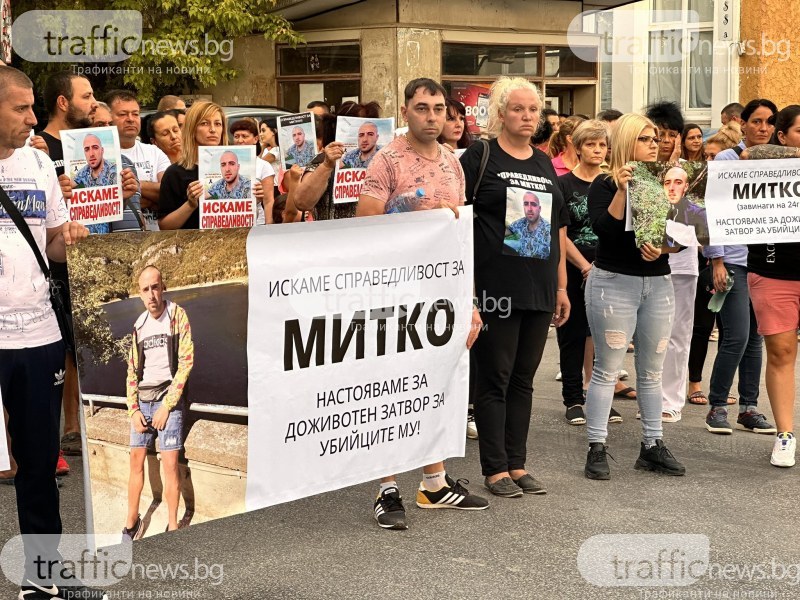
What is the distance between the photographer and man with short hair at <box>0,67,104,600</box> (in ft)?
14.5

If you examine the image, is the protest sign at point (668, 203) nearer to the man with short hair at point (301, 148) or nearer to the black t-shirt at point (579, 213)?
the black t-shirt at point (579, 213)

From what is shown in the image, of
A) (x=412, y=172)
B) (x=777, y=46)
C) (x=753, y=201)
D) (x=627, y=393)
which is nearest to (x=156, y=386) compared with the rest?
(x=412, y=172)

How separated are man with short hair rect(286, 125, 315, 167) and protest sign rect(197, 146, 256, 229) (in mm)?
1118

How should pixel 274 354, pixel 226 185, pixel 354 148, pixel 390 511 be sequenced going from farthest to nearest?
1. pixel 354 148
2. pixel 226 185
3. pixel 390 511
4. pixel 274 354

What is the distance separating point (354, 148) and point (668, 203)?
2214 millimetres

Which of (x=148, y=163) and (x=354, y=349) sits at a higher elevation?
(x=148, y=163)

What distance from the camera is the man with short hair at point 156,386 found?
4578 mm

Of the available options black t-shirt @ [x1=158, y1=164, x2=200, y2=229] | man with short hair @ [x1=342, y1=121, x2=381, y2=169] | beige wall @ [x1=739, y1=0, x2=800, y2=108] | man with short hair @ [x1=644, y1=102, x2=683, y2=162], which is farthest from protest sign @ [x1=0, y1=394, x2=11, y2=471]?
beige wall @ [x1=739, y1=0, x2=800, y2=108]

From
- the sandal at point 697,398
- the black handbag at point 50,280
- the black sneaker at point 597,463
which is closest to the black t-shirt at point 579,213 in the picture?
the sandal at point 697,398

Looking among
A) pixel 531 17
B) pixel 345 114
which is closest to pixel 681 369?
pixel 345 114

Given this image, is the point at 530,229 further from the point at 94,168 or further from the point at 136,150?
the point at 136,150

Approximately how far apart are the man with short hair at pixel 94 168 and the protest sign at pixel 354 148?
5.84ft

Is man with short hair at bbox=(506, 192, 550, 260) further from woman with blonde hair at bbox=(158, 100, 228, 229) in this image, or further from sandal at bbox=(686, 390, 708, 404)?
sandal at bbox=(686, 390, 708, 404)

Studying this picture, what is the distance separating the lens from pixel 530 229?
6.10m
